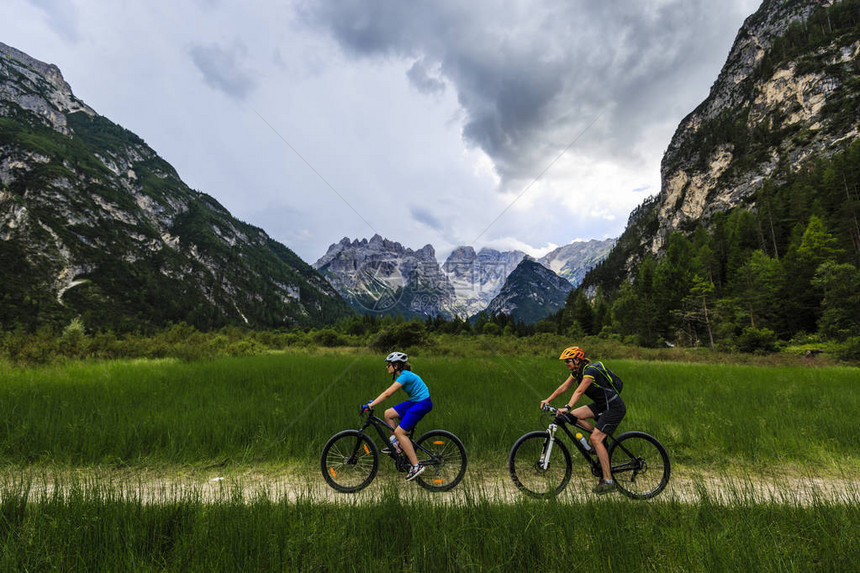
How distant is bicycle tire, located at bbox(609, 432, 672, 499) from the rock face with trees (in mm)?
38165

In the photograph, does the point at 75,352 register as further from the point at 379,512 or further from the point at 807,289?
the point at 807,289

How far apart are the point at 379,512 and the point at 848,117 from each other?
475ft

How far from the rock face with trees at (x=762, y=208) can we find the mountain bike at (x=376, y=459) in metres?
41.4

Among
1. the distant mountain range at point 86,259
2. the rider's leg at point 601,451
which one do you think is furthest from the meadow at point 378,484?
the distant mountain range at point 86,259

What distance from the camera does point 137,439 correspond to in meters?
7.01

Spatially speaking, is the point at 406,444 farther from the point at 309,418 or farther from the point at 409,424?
the point at 309,418

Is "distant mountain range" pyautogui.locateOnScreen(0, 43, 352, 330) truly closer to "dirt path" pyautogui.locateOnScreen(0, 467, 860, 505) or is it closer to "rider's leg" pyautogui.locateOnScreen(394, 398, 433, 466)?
"dirt path" pyautogui.locateOnScreen(0, 467, 860, 505)

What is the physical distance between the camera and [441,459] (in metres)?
5.83

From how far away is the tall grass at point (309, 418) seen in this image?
22.5 ft

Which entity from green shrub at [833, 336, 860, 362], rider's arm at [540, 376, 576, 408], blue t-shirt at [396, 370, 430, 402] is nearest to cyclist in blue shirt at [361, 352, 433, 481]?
blue t-shirt at [396, 370, 430, 402]

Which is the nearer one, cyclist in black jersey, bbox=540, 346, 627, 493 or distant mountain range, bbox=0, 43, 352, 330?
cyclist in black jersey, bbox=540, 346, 627, 493

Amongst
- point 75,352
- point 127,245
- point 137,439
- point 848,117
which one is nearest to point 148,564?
point 137,439

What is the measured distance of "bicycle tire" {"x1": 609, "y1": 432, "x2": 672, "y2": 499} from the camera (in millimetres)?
5605

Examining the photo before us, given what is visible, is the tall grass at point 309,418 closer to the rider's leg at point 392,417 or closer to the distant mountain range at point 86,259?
the rider's leg at point 392,417
